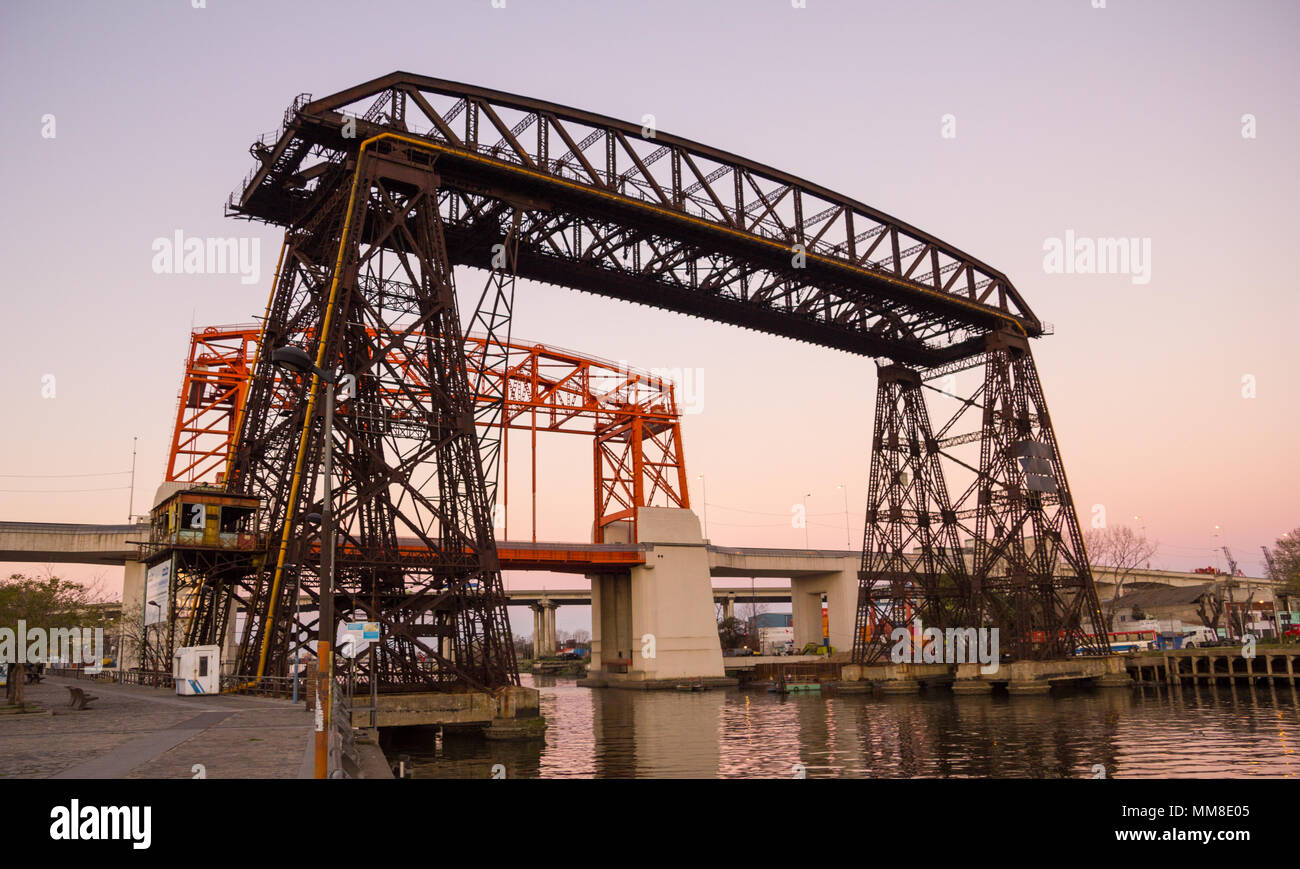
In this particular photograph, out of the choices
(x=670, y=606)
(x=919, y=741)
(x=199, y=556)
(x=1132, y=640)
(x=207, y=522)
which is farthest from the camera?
(x=1132, y=640)

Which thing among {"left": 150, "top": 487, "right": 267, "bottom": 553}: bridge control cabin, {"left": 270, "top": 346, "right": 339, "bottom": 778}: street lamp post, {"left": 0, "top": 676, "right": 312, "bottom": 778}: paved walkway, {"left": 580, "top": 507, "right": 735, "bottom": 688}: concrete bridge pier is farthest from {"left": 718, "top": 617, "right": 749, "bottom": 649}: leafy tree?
{"left": 270, "top": 346, "right": 339, "bottom": 778}: street lamp post

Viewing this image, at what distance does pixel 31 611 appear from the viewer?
35781 millimetres

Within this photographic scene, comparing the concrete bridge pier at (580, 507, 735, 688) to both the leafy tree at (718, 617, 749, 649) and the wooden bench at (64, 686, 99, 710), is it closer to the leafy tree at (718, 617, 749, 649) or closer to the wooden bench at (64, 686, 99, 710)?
the leafy tree at (718, 617, 749, 649)

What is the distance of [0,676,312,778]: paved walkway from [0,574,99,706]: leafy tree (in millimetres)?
1520

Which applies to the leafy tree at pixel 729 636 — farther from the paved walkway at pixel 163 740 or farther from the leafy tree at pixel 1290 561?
the paved walkway at pixel 163 740

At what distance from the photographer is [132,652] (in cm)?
5297

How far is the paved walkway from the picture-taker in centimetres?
Result: 1387

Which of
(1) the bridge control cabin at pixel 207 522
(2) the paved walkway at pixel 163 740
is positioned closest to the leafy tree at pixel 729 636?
(1) the bridge control cabin at pixel 207 522

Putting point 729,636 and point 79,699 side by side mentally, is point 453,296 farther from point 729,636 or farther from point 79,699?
point 729,636

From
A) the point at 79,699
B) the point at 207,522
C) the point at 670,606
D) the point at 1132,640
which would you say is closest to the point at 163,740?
the point at 79,699

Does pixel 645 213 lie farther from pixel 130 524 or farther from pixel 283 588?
pixel 130 524

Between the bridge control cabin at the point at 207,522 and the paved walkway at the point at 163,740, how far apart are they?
884 cm

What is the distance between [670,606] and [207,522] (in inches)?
1536
